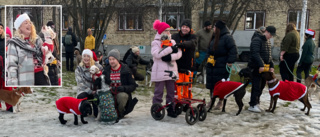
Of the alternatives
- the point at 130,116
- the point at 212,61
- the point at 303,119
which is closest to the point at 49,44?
the point at 130,116

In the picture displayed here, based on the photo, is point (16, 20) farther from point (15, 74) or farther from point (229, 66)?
point (229, 66)

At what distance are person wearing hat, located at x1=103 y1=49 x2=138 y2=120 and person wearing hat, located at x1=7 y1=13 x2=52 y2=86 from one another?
1.30 meters

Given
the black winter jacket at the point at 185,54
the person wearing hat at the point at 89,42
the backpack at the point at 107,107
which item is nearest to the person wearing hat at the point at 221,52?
the black winter jacket at the point at 185,54

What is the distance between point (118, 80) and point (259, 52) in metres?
2.90

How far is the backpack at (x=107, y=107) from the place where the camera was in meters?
5.26

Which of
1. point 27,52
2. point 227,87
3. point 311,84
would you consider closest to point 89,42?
point 227,87

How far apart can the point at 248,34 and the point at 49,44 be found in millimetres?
16546

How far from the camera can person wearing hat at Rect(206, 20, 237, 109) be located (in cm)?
602

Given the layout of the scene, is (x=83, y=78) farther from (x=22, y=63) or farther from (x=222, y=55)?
(x=222, y=55)

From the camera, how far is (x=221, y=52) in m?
6.12

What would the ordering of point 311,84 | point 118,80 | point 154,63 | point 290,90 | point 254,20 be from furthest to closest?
point 254,20 → point 311,84 → point 290,90 → point 154,63 → point 118,80

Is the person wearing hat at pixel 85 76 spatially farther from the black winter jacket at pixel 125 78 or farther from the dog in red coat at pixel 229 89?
the dog in red coat at pixel 229 89

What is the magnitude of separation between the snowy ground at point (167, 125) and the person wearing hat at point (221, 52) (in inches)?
31.9

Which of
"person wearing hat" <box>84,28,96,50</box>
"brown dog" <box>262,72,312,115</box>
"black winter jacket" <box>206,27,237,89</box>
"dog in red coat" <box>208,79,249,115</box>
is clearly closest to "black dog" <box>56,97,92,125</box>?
"dog in red coat" <box>208,79,249,115</box>
